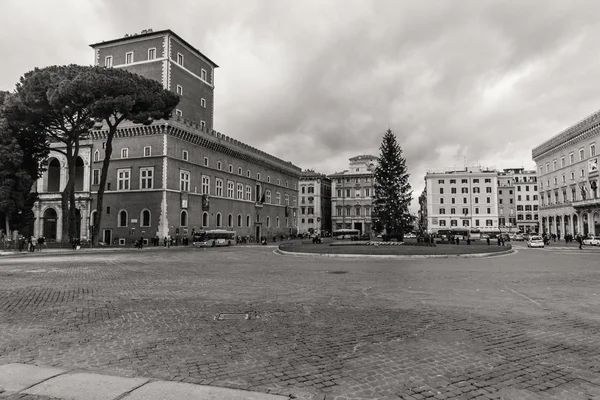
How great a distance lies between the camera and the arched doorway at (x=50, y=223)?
4978 centimetres

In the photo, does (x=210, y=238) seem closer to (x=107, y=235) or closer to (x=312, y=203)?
(x=107, y=235)

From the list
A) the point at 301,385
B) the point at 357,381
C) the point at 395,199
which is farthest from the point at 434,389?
the point at 395,199

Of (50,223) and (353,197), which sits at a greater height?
(353,197)

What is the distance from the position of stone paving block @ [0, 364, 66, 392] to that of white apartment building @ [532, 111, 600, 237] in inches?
2773

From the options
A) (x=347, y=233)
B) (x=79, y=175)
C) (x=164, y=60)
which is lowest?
(x=347, y=233)

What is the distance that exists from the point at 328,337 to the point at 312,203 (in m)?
94.1

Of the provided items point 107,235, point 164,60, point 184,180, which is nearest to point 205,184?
point 184,180

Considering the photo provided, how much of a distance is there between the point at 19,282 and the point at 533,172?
130 m

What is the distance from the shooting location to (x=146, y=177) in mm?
47656

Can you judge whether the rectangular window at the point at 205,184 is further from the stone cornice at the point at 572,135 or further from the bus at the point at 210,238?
the stone cornice at the point at 572,135

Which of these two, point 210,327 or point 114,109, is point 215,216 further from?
point 210,327

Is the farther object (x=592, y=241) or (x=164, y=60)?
(x=164, y=60)

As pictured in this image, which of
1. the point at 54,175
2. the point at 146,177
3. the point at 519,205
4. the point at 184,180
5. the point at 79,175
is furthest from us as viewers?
the point at 519,205

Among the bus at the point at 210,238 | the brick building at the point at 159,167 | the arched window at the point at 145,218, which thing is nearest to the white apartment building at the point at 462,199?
the brick building at the point at 159,167
